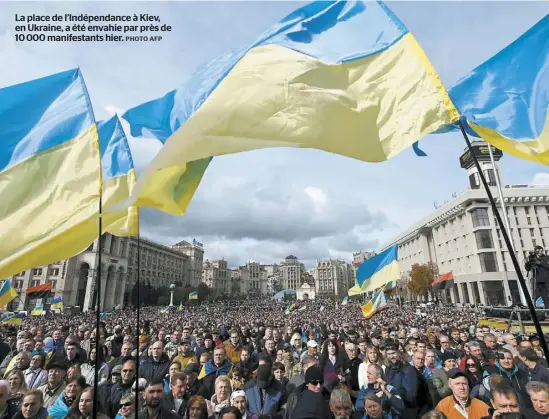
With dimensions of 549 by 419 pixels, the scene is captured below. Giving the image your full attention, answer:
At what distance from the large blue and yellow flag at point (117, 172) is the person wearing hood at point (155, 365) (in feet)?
9.28

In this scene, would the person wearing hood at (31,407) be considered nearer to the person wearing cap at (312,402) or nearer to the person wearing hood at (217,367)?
the person wearing hood at (217,367)

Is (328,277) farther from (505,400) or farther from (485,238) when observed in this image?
(505,400)

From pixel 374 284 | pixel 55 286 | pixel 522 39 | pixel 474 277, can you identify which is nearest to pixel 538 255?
pixel 374 284

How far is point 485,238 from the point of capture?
60.1m

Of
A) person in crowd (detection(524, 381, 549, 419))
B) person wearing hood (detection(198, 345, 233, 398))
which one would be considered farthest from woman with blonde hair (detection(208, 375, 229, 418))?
person in crowd (detection(524, 381, 549, 419))

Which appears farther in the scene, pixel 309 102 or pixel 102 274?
pixel 102 274

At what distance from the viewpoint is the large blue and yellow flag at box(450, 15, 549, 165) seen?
11.4 feet

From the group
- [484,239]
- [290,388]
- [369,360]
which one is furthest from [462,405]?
[484,239]

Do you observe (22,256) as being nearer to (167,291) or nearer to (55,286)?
(55,286)

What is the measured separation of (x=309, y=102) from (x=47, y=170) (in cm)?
389

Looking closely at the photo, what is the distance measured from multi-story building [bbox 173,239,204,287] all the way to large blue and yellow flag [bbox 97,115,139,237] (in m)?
127

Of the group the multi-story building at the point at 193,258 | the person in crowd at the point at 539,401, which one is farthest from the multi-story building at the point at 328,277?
the person in crowd at the point at 539,401

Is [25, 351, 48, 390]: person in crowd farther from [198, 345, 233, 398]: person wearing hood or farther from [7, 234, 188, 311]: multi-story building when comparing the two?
[7, 234, 188, 311]: multi-story building

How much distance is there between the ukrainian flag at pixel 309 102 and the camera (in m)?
3.54
